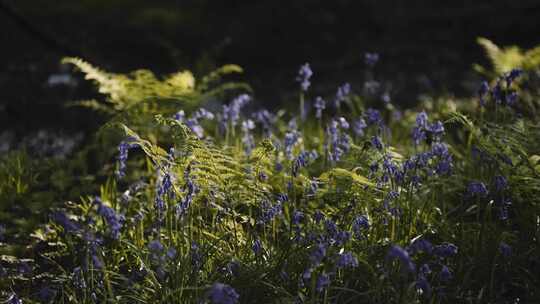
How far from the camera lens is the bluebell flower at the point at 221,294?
7.05 feet

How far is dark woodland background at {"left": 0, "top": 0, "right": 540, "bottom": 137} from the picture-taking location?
725 cm

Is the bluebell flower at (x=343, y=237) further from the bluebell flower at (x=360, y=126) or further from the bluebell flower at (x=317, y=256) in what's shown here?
the bluebell flower at (x=360, y=126)

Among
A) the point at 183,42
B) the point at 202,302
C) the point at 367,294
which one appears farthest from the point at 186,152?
the point at 183,42

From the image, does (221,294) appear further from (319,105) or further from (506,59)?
(506,59)

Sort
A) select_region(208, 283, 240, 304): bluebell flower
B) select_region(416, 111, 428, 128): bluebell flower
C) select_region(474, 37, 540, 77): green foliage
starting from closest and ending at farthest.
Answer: select_region(208, 283, 240, 304): bluebell flower
select_region(416, 111, 428, 128): bluebell flower
select_region(474, 37, 540, 77): green foliage

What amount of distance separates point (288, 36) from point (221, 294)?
6.21 metres

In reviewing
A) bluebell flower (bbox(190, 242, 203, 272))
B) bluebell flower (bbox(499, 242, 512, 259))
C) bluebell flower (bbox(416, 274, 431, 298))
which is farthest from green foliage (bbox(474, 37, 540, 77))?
bluebell flower (bbox(190, 242, 203, 272))

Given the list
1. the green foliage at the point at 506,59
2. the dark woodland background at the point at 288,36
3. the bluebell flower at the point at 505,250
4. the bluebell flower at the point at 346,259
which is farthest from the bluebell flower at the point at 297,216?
the dark woodland background at the point at 288,36

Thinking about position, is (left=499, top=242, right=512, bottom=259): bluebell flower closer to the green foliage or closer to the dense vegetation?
the dense vegetation

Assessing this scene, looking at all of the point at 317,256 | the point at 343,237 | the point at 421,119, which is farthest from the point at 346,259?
the point at 421,119

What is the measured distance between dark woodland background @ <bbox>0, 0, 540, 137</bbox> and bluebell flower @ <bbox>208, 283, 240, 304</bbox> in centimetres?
467

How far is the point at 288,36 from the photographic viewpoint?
8070 millimetres

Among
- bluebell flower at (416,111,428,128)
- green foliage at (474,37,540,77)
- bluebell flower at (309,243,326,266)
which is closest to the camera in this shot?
bluebell flower at (309,243,326,266)

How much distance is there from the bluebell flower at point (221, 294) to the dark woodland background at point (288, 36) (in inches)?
184
